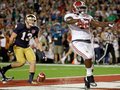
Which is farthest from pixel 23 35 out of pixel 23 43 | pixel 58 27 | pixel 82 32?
pixel 58 27

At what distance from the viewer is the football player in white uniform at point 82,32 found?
367 inches

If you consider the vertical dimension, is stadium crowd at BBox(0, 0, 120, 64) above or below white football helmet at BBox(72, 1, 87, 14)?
below

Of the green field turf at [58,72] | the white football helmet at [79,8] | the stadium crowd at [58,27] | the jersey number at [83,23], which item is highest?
the white football helmet at [79,8]

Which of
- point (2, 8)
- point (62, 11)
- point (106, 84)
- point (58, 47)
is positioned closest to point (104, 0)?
point (62, 11)

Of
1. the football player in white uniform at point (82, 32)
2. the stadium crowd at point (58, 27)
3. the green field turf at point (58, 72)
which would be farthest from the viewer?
the stadium crowd at point (58, 27)

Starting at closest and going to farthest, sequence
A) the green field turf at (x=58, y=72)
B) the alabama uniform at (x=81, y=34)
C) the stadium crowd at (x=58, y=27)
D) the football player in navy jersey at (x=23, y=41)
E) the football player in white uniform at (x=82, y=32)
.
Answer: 1. the football player in white uniform at (x=82, y=32)
2. the alabama uniform at (x=81, y=34)
3. the football player in navy jersey at (x=23, y=41)
4. the green field turf at (x=58, y=72)
5. the stadium crowd at (x=58, y=27)

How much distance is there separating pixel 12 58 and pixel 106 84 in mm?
11179

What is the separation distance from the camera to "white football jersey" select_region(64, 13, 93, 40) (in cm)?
945

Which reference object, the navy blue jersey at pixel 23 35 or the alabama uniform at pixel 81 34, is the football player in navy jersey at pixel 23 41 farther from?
the alabama uniform at pixel 81 34

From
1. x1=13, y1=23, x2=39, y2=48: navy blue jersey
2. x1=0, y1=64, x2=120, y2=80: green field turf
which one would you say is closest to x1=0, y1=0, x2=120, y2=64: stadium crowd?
x1=0, y1=64, x2=120, y2=80: green field turf

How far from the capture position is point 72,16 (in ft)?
30.9

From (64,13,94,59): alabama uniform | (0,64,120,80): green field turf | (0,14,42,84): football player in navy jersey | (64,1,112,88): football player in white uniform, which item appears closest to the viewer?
(64,1,112,88): football player in white uniform

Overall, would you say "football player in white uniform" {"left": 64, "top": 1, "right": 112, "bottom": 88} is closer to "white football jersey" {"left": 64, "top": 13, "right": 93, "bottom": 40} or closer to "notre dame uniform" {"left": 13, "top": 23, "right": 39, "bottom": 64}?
"white football jersey" {"left": 64, "top": 13, "right": 93, "bottom": 40}

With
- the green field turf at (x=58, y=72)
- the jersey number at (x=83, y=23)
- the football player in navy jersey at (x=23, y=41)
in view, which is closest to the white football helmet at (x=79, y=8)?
the jersey number at (x=83, y=23)
